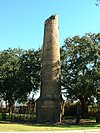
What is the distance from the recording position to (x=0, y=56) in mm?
48781

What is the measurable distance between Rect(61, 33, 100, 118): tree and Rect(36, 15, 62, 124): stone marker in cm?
253

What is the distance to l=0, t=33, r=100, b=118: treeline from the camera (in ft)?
112

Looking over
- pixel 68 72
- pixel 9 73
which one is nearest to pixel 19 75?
pixel 9 73

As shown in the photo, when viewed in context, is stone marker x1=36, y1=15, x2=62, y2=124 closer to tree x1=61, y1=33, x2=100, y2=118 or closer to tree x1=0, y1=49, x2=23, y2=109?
tree x1=61, y1=33, x2=100, y2=118

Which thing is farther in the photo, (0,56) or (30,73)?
(0,56)

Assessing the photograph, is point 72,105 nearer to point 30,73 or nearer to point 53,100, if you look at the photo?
point 30,73

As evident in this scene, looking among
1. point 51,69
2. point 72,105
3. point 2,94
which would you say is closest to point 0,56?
point 2,94

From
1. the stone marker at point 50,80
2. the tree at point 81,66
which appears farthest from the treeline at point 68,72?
the stone marker at point 50,80

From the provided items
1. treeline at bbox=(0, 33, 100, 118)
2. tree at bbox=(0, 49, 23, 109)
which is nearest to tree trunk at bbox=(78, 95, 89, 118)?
treeline at bbox=(0, 33, 100, 118)

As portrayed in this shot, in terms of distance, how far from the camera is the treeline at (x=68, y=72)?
34.3 m

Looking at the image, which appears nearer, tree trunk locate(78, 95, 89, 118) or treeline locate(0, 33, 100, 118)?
treeline locate(0, 33, 100, 118)

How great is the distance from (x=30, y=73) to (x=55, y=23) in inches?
409

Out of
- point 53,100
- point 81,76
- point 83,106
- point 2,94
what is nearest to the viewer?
point 53,100

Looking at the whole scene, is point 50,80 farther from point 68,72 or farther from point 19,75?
point 19,75
